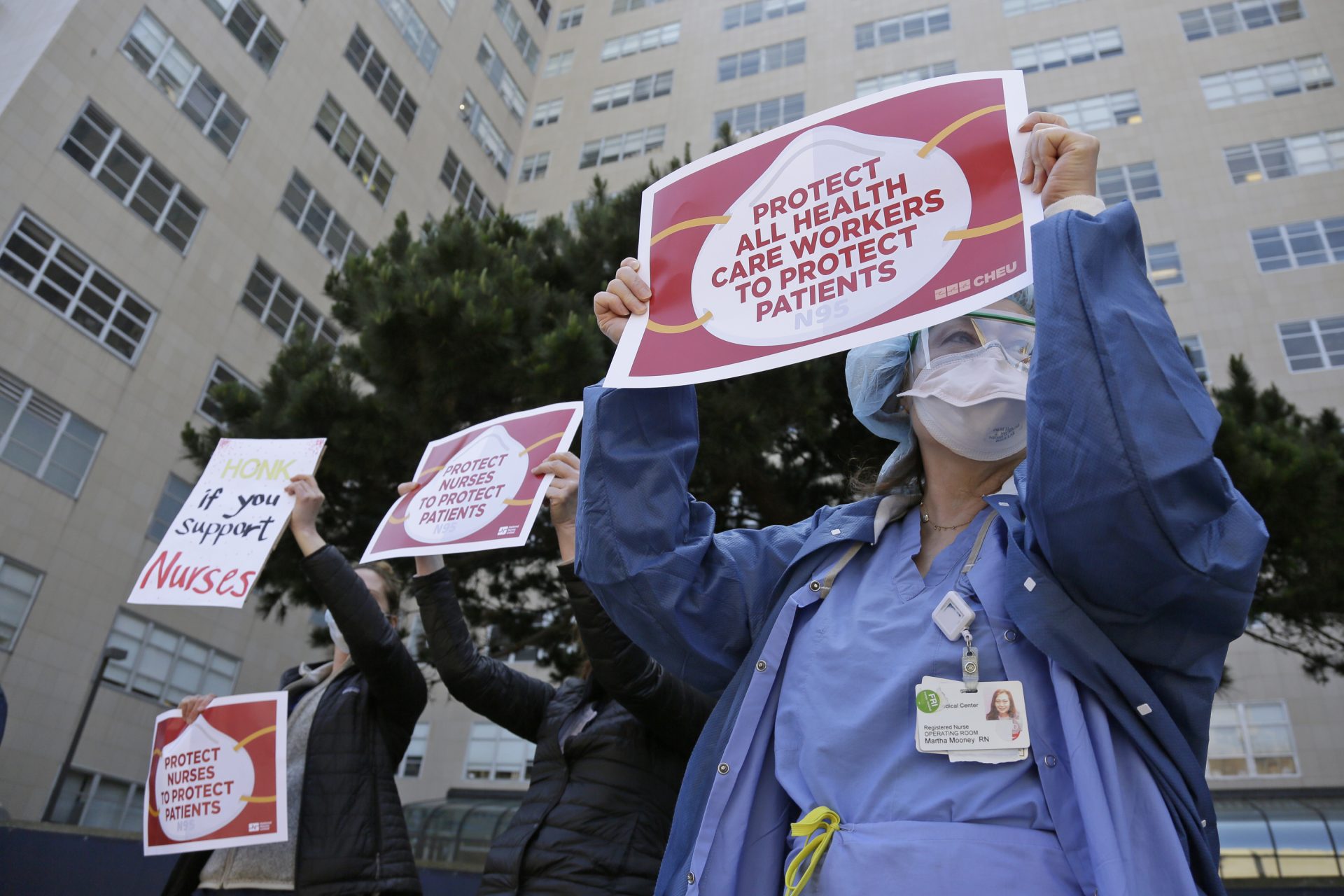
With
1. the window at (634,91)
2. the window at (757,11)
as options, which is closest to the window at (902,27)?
Result: the window at (757,11)

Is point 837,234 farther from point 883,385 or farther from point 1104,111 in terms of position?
point 1104,111

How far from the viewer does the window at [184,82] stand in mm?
17938

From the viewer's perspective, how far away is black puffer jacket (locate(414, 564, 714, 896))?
2889 millimetres

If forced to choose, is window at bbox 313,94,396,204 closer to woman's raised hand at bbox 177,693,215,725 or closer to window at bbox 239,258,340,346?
window at bbox 239,258,340,346

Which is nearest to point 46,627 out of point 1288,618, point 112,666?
point 112,666

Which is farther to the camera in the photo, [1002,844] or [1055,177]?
[1055,177]

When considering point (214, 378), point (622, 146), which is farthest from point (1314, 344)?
point (214, 378)

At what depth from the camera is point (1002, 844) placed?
4.23 feet

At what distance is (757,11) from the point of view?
29.0 metres

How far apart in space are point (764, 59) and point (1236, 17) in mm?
11626

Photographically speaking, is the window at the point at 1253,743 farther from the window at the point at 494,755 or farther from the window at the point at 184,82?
the window at the point at 184,82

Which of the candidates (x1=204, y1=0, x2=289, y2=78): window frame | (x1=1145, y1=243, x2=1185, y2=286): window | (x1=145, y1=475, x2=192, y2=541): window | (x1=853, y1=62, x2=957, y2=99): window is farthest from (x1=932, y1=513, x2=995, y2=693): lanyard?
(x1=853, y1=62, x2=957, y2=99): window

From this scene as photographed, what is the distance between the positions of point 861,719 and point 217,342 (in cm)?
2051

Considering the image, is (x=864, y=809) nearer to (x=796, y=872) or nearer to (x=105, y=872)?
(x=796, y=872)
